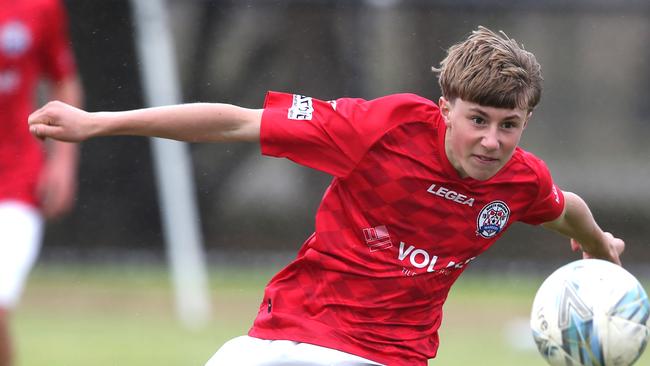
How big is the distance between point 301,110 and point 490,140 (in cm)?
68

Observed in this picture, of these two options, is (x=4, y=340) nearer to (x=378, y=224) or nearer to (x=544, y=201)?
(x=378, y=224)

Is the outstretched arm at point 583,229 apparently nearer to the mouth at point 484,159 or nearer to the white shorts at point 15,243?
the mouth at point 484,159

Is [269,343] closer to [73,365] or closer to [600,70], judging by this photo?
[73,365]

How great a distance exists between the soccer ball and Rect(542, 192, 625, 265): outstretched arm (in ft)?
1.30

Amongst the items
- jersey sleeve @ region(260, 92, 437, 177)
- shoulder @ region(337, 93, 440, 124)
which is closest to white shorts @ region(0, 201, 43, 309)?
jersey sleeve @ region(260, 92, 437, 177)

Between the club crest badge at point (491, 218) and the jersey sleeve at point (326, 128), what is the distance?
1.55ft

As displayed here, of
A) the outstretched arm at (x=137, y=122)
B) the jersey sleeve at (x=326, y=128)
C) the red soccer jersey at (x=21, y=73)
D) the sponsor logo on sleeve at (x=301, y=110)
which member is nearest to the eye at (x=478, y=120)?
the jersey sleeve at (x=326, y=128)

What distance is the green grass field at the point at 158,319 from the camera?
8.40 metres

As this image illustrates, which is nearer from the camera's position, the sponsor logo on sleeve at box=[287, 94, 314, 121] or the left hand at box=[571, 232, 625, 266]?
the sponsor logo on sleeve at box=[287, 94, 314, 121]

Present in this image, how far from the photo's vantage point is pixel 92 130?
13.2 feet

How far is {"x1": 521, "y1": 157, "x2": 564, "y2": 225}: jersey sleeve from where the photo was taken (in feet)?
15.1

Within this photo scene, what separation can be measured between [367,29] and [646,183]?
113 inches

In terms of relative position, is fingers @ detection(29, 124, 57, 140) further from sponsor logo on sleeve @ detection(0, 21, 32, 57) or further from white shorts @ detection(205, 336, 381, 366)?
sponsor logo on sleeve @ detection(0, 21, 32, 57)

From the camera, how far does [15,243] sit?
19.6 ft
